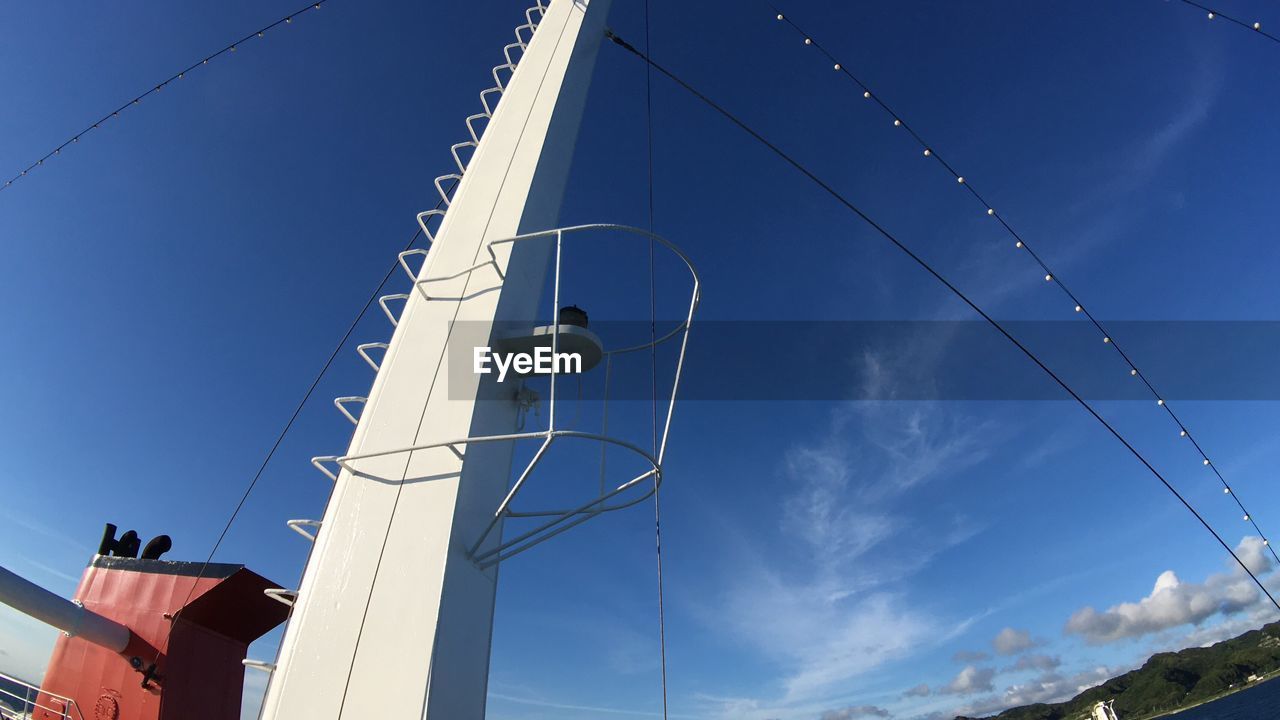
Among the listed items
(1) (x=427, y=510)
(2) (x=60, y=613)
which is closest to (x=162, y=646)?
(2) (x=60, y=613)

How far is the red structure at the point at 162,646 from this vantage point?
23.9 ft

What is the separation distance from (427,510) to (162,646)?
648 centimetres

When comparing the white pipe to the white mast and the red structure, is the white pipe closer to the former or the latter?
the red structure

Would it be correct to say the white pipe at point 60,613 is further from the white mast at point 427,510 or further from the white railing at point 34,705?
the white mast at point 427,510

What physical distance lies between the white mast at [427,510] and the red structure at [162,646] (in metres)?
5.60

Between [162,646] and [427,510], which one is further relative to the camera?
[162,646]

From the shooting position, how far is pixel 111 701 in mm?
7219

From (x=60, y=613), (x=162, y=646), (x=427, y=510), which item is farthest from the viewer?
(x=162, y=646)

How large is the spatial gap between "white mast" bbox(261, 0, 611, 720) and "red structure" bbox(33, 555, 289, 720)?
5.60m

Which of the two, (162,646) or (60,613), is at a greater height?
(60,613)

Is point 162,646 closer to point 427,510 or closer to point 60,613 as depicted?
point 60,613

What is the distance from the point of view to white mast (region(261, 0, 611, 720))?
3391 millimetres

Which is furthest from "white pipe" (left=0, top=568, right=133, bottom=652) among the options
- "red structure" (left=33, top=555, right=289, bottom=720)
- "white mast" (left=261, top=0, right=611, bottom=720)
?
"white mast" (left=261, top=0, right=611, bottom=720)

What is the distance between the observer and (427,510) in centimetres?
380
